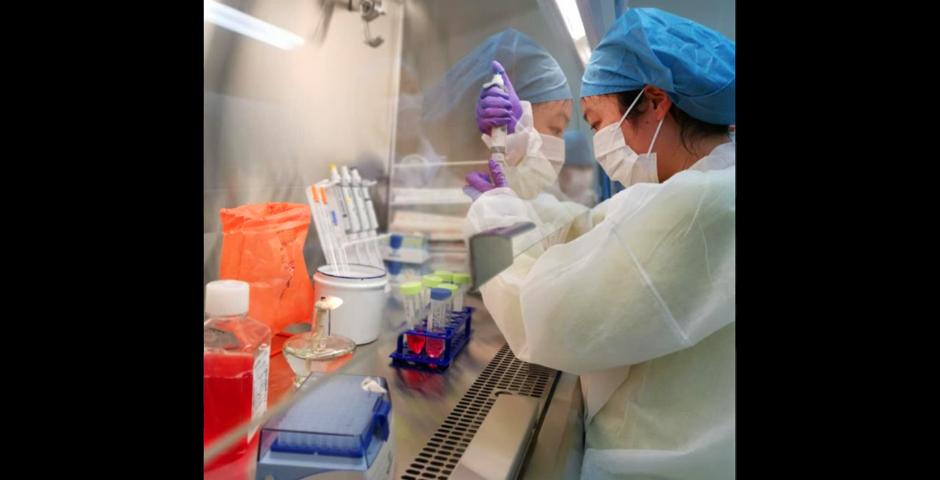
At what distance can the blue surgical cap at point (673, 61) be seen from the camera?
26.3 inches

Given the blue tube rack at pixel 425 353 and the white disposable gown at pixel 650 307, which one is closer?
the white disposable gown at pixel 650 307

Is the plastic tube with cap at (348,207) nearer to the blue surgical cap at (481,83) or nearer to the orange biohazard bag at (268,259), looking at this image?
the orange biohazard bag at (268,259)

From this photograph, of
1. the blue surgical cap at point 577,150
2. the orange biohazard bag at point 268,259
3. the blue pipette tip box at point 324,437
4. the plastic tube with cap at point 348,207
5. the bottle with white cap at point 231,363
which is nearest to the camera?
the blue pipette tip box at point 324,437

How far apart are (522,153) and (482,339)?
2.43 ft

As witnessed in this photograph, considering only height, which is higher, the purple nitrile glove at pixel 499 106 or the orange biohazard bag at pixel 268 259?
the purple nitrile glove at pixel 499 106

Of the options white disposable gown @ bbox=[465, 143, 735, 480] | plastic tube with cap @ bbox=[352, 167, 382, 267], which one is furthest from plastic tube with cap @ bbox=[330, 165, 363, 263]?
white disposable gown @ bbox=[465, 143, 735, 480]

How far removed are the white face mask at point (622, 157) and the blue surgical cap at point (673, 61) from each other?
5 cm

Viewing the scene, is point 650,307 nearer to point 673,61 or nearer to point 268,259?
point 673,61

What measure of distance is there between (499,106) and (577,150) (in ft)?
0.58

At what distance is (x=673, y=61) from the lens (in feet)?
2.21

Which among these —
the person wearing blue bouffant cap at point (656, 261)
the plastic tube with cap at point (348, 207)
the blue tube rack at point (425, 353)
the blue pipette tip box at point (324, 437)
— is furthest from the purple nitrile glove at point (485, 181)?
the plastic tube with cap at point (348, 207)
